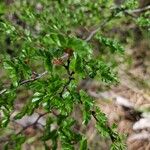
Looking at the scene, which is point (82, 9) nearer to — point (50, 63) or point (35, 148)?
point (35, 148)

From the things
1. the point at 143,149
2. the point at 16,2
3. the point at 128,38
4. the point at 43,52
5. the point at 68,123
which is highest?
the point at 43,52

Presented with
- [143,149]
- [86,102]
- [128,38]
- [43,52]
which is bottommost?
[143,149]

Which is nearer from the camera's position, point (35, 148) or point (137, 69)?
point (35, 148)

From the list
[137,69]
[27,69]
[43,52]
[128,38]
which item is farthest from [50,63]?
[128,38]

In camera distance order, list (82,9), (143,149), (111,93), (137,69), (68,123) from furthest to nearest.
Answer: (137,69) < (111,93) < (143,149) < (82,9) < (68,123)

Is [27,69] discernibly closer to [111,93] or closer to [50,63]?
[50,63]

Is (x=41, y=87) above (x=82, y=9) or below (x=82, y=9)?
above

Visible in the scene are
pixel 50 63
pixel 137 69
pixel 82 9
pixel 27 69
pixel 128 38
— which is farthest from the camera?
pixel 128 38

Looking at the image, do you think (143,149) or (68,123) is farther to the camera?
(143,149)

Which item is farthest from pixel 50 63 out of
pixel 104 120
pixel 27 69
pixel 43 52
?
pixel 104 120
